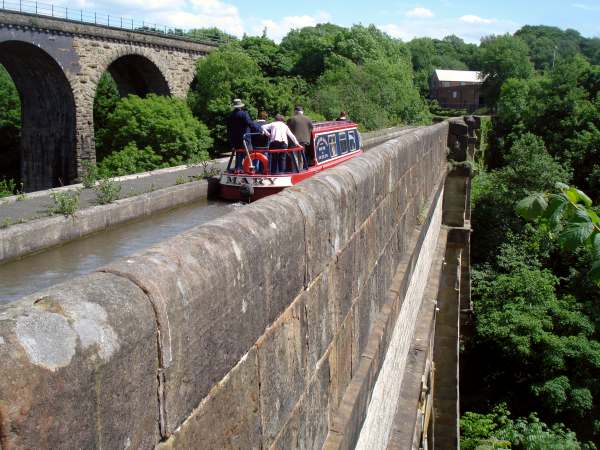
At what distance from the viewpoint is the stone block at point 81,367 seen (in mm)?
949

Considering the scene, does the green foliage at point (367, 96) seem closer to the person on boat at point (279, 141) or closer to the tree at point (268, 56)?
the tree at point (268, 56)

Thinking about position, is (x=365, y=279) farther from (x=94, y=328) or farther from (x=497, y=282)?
(x=497, y=282)

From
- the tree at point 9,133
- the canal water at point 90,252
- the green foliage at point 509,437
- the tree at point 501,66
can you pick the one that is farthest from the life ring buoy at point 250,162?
the tree at point 501,66

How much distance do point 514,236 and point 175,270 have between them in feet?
99.7

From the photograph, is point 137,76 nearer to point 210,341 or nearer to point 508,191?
point 508,191

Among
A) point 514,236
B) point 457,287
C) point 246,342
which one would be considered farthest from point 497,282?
point 246,342

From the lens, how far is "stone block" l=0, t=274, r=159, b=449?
3.11ft

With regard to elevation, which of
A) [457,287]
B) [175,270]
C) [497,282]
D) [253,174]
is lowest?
[497,282]

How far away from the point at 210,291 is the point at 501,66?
71325mm

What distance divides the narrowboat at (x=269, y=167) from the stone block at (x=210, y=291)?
6.66 metres

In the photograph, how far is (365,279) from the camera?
3.54 m

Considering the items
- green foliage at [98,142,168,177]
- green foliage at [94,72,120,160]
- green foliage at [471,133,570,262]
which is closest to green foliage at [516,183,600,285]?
green foliage at [98,142,168,177]

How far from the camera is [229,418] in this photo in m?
1.63

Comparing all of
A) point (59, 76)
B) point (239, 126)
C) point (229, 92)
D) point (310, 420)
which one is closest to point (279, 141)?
point (239, 126)
